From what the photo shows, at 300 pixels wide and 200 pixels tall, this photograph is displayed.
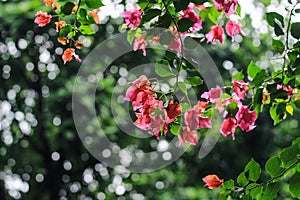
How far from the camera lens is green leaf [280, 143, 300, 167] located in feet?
3.21

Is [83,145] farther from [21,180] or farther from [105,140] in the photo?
[21,180]

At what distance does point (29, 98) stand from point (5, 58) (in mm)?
405

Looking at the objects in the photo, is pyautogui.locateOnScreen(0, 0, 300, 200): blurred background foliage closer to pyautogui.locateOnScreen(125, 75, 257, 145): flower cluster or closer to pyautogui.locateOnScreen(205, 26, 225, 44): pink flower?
pyautogui.locateOnScreen(205, 26, 225, 44): pink flower

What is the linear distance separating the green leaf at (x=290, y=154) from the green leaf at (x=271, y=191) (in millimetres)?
50

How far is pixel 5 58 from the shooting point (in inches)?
193

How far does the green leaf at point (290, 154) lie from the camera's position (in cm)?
98

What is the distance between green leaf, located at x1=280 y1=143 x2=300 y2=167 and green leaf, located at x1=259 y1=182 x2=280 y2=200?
0.16 ft

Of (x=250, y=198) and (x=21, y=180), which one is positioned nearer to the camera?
(x=250, y=198)

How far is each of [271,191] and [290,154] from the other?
0.07 meters

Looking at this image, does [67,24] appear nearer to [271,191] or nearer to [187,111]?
[187,111]

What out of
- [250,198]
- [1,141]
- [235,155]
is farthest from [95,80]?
[250,198]

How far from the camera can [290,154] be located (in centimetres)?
98

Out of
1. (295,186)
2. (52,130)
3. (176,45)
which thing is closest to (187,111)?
(176,45)

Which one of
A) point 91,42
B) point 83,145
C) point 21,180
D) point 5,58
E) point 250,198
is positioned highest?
point 250,198
